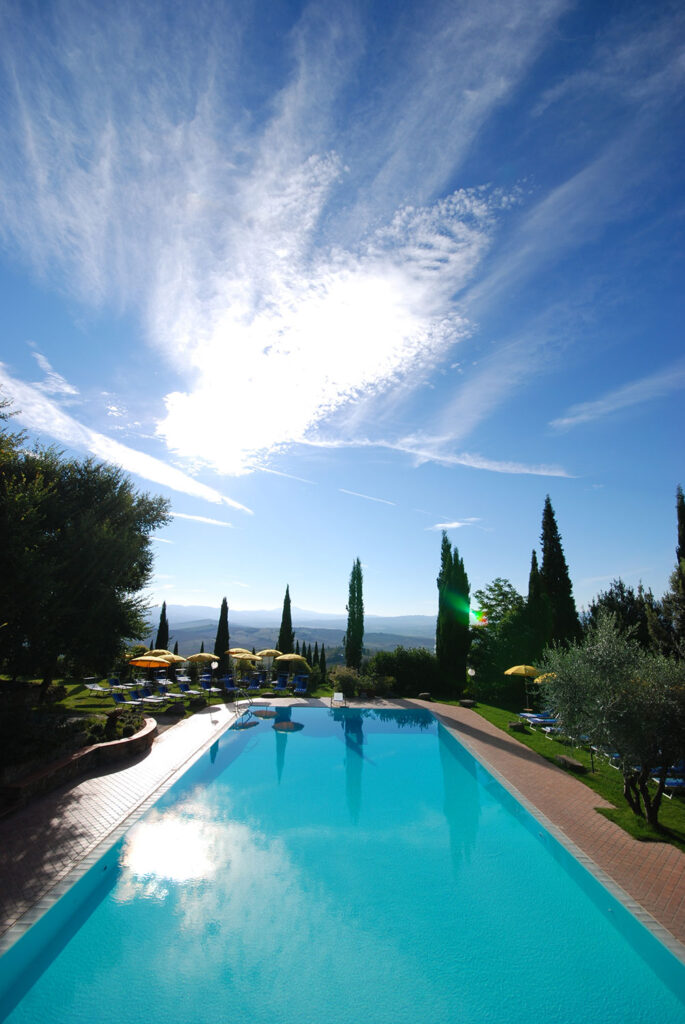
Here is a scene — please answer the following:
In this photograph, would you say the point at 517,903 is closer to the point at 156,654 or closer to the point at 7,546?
the point at 7,546

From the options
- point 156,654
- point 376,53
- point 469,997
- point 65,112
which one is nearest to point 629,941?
point 469,997

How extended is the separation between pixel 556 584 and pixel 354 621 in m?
14.4

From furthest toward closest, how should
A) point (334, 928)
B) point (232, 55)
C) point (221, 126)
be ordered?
point (221, 126) → point (232, 55) → point (334, 928)

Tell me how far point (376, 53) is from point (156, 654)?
2487 cm

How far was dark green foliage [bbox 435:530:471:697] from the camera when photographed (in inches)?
1201

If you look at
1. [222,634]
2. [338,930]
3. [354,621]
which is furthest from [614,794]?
[222,634]

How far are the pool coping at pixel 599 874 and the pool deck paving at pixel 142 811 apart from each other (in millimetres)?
18

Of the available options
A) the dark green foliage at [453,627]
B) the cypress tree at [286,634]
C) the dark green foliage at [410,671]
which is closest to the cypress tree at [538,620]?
the dark green foliage at [453,627]

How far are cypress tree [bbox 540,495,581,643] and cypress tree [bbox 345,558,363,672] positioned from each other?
42.5 feet

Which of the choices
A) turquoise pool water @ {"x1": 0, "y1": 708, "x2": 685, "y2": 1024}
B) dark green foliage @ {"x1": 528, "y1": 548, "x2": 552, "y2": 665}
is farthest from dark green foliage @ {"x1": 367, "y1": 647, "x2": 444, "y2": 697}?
turquoise pool water @ {"x1": 0, "y1": 708, "x2": 685, "y2": 1024}

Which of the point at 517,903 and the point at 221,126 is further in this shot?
the point at 221,126

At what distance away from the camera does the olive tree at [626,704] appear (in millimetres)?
8930

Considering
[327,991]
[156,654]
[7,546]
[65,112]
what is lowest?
[327,991]

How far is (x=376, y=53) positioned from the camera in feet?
32.1
